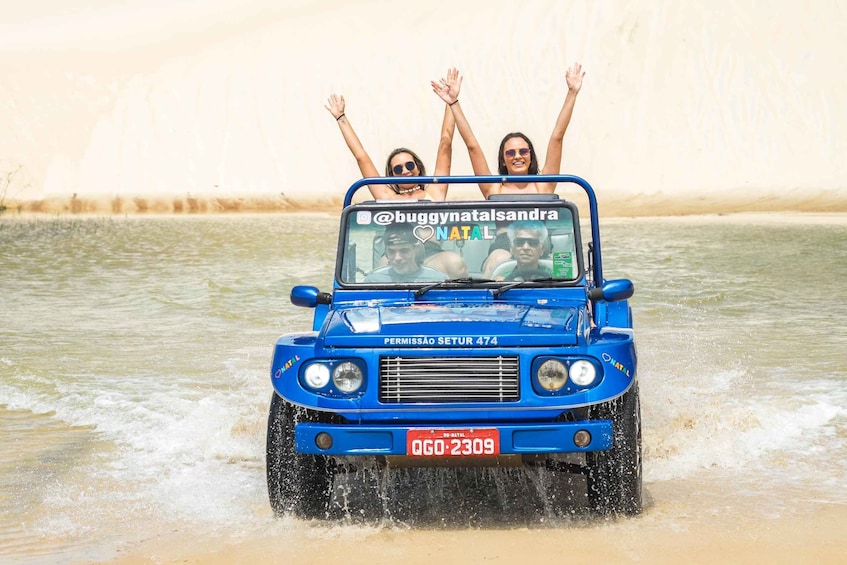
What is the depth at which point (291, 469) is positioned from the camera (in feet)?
20.1

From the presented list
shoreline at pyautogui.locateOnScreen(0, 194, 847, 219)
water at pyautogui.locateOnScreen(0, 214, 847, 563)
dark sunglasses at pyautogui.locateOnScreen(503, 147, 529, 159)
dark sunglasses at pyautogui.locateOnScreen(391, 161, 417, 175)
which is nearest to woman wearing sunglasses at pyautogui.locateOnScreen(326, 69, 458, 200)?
dark sunglasses at pyautogui.locateOnScreen(391, 161, 417, 175)

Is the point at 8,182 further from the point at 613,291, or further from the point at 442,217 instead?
the point at 613,291

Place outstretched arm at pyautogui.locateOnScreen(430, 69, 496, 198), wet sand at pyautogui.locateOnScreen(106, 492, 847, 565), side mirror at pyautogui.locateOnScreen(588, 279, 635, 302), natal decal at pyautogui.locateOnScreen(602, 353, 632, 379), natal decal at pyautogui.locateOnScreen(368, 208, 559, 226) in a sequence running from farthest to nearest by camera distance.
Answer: outstretched arm at pyautogui.locateOnScreen(430, 69, 496, 198) → natal decal at pyautogui.locateOnScreen(368, 208, 559, 226) → side mirror at pyautogui.locateOnScreen(588, 279, 635, 302) → natal decal at pyautogui.locateOnScreen(602, 353, 632, 379) → wet sand at pyautogui.locateOnScreen(106, 492, 847, 565)

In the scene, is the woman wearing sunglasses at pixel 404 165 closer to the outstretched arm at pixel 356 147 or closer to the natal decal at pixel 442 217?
the outstretched arm at pixel 356 147

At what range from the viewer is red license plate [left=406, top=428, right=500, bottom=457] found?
5.83 meters

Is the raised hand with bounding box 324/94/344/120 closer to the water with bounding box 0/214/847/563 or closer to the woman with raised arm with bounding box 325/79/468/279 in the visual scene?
A: the woman with raised arm with bounding box 325/79/468/279

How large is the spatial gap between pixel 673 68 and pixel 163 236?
31.6m

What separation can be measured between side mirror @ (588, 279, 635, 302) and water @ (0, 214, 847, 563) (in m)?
0.99

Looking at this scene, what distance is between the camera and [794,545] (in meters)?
5.83

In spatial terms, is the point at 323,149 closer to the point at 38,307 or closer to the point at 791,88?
the point at 791,88

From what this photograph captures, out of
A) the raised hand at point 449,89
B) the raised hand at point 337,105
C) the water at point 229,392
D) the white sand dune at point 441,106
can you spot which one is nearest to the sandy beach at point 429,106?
the white sand dune at point 441,106

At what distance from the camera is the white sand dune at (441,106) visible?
53375mm

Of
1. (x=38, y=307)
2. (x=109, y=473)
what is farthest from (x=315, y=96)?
(x=109, y=473)

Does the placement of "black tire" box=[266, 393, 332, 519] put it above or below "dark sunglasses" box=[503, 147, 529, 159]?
below
